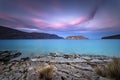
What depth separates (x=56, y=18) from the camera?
8516 millimetres

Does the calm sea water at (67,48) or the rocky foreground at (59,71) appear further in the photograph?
the calm sea water at (67,48)

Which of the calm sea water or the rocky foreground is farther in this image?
the calm sea water

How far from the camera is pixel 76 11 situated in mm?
7582

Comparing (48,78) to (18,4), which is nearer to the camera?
(48,78)

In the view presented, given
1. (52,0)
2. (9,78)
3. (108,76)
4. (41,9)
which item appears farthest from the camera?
(41,9)

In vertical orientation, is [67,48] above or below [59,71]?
above

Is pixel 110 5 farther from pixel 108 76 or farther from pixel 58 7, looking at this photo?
pixel 108 76

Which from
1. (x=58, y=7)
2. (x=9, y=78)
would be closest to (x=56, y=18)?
(x=58, y=7)

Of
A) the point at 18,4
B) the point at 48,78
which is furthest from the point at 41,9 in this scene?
the point at 48,78

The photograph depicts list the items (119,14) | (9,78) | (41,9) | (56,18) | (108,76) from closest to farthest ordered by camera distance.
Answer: (108,76) < (9,78) < (41,9) < (119,14) < (56,18)

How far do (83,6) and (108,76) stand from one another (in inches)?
194

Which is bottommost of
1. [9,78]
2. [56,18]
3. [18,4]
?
[9,78]

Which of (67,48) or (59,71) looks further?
(67,48)

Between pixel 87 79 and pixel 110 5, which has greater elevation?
pixel 110 5
